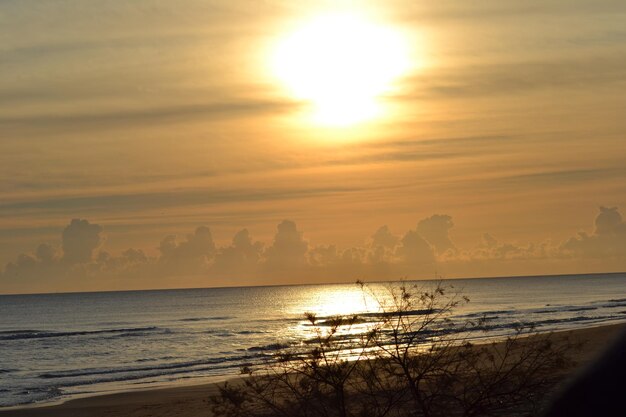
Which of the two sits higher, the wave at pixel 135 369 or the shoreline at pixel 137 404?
the wave at pixel 135 369

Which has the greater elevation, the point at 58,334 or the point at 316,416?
the point at 58,334

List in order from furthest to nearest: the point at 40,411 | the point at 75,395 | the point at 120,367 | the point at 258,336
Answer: the point at 258,336, the point at 120,367, the point at 75,395, the point at 40,411

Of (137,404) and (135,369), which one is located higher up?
(135,369)

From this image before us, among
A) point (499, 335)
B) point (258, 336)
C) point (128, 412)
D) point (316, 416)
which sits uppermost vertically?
point (258, 336)

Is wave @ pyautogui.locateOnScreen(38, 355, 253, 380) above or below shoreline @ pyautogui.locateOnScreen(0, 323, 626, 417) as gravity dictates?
above

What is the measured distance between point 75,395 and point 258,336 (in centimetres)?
2825

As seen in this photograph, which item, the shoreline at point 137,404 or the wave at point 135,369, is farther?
the wave at point 135,369

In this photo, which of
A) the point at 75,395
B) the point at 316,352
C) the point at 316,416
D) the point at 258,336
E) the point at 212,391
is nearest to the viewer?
the point at 316,352

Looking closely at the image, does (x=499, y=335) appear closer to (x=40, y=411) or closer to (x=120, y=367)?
(x=120, y=367)

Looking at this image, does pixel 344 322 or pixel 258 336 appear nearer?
pixel 344 322

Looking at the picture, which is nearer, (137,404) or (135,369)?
(137,404)

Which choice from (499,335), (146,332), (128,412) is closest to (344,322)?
(128,412)

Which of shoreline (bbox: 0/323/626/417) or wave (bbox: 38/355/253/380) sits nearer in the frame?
shoreline (bbox: 0/323/626/417)

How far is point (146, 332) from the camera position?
2569 inches
